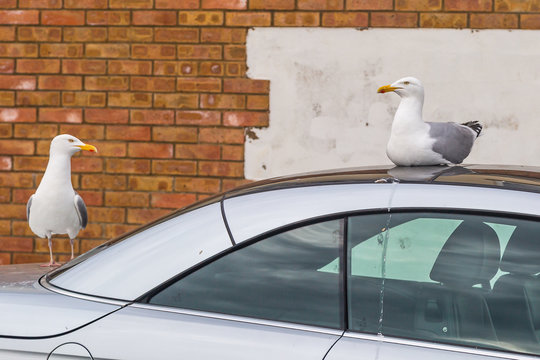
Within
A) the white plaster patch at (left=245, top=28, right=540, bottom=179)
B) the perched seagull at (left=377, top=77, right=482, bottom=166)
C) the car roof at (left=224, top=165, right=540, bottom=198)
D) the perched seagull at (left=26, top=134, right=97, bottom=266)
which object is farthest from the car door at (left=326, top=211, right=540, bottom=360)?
the white plaster patch at (left=245, top=28, right=540, bottom=179)

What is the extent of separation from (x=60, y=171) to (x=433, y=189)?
230cm

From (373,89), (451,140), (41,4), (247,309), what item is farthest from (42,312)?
(41,4)

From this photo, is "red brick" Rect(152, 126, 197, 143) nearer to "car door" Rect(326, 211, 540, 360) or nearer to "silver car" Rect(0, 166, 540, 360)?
"silver car" Rect(0, 166, 540, 360)

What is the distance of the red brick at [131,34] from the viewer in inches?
212

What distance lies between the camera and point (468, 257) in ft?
7.32

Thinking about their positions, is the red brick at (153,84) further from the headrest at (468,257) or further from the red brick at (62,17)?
the headrest at (468,257)

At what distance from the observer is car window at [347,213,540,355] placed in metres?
2.16

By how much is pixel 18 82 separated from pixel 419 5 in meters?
2.48

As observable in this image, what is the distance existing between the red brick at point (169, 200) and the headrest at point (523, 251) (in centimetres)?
334

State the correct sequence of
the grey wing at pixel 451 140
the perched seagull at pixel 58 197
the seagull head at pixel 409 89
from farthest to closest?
the perched seagull at pixel 58 197 → the seagull head at pixel 409 89 → the grey wing at pixel 451 140

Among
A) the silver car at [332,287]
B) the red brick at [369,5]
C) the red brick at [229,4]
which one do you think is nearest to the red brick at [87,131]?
the red brick at [229,4]

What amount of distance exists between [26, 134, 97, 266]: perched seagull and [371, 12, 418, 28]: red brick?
1.98 m

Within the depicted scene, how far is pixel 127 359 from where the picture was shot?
2180mm

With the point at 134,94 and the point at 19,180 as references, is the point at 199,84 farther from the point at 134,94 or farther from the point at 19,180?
the point at 19,180
